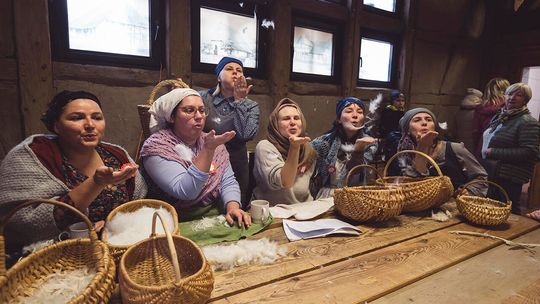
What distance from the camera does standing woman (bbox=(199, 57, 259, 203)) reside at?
270cm

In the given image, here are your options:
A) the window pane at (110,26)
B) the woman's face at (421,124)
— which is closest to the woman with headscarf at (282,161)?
the woman's face at (421,124)

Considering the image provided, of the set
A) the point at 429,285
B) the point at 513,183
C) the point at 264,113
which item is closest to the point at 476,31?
the point at 513,183

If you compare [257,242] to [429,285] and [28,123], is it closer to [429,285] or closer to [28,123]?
[429,285]

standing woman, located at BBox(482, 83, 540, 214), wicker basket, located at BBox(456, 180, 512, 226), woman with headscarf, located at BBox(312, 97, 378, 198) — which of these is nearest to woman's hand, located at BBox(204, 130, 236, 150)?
woman with headscarf, located at BBox(312, 97, 378, 198)

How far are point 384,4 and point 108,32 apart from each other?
4802 mm

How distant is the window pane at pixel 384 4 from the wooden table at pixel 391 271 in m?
4.91

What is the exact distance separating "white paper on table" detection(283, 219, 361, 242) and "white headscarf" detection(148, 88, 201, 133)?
97cm

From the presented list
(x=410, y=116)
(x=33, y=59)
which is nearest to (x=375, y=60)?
(x=410, y=116)

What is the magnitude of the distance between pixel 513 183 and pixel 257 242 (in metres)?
3.44

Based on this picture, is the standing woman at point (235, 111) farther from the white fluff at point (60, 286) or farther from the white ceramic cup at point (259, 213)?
the white fluff at point (60, 286)

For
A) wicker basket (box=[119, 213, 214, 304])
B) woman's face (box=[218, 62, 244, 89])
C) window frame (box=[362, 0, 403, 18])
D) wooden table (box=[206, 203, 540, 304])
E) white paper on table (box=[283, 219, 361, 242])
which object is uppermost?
window frame (box=[362, 0, 403, 18])

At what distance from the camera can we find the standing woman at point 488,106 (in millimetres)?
4680

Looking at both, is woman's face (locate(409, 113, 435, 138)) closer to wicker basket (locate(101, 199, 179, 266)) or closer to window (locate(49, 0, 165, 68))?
wicker basket (locate(101, 199, 179, 266))

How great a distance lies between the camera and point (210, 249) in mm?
1384
